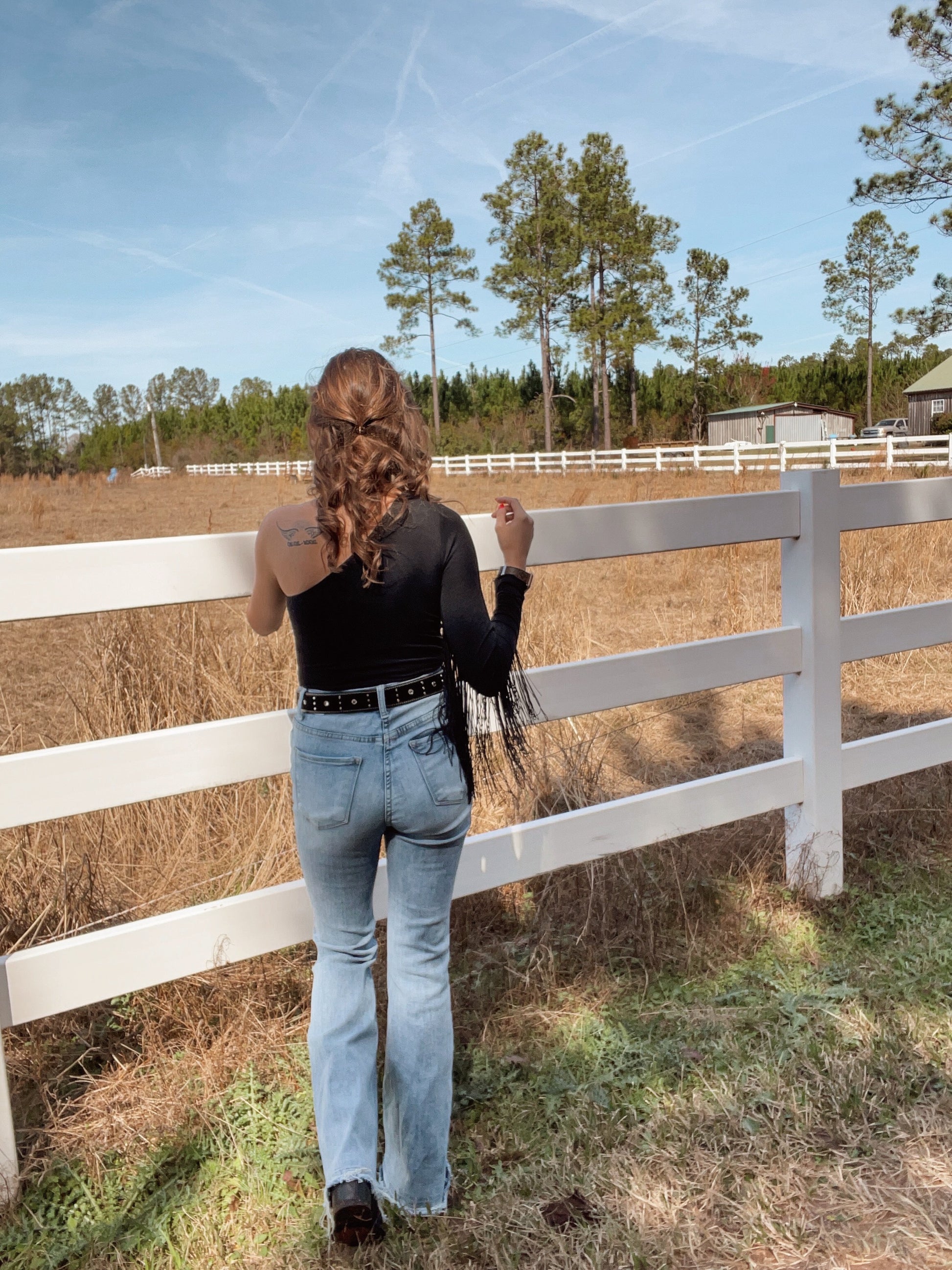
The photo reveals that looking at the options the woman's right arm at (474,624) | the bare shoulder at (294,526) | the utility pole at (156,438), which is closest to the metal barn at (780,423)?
the utility pole at (156,438)

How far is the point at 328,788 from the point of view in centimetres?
187

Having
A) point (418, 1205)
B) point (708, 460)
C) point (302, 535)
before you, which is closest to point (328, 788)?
point (302, 535)

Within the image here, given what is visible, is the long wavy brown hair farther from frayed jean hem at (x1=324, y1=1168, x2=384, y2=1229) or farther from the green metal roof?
the green metal roof

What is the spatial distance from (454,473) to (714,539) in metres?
34.8

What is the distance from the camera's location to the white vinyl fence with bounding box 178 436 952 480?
73.4 ft

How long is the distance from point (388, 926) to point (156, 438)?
183ft

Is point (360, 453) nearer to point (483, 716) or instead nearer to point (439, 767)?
point (439, 767)

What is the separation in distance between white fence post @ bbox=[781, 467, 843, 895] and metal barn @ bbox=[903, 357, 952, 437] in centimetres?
5096

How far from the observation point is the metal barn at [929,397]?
166ft

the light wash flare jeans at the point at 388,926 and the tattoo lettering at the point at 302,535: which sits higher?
the tattoo lettering at the point at 302,535

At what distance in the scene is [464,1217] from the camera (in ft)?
6.98

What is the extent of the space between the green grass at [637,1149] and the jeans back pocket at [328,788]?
2.95 feet

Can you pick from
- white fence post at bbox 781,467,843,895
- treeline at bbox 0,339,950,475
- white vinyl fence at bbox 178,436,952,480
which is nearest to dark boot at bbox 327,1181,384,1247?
white fence post at bbox 781,467,843,895

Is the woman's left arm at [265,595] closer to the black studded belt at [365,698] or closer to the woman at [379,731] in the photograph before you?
the woman at [379,731]
